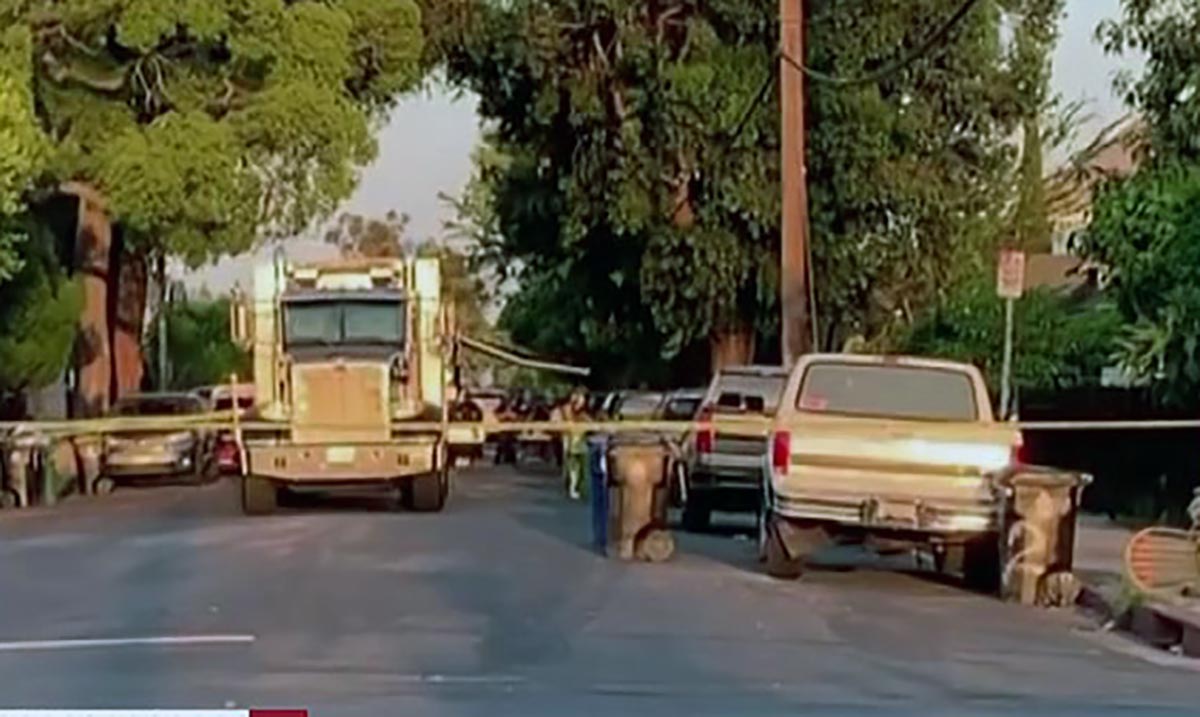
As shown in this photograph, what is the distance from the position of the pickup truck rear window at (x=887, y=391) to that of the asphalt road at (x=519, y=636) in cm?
156

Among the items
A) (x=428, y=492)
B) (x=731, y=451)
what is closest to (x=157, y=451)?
(x=428, y=492)

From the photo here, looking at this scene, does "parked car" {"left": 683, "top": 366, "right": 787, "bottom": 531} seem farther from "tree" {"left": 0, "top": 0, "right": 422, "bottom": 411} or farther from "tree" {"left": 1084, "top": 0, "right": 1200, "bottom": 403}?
"tree" {"left": 0, "top": 0, "right": 422, "bottom": 411}

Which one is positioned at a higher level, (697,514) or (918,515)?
(918,515)

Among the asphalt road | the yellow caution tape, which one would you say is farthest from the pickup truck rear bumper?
the yellow caution tape

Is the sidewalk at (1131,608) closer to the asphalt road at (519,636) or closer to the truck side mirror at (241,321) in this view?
the asphalt road at (519,636)

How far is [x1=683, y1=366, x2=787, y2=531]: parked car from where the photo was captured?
28891 millimetres

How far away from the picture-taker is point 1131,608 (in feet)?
64.2

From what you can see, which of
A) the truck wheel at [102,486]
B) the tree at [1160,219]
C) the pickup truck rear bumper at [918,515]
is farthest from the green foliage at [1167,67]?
the truck wheel at [102,486]

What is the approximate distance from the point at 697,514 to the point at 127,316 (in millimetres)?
29087

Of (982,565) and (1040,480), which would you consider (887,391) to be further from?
(1040,480)

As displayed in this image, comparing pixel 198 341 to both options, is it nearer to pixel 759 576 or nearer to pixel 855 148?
pixel 855 148

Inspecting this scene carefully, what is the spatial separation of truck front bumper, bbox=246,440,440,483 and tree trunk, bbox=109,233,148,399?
22869mm

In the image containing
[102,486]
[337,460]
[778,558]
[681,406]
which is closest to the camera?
[778,558]

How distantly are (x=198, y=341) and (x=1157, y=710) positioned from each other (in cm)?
8304
